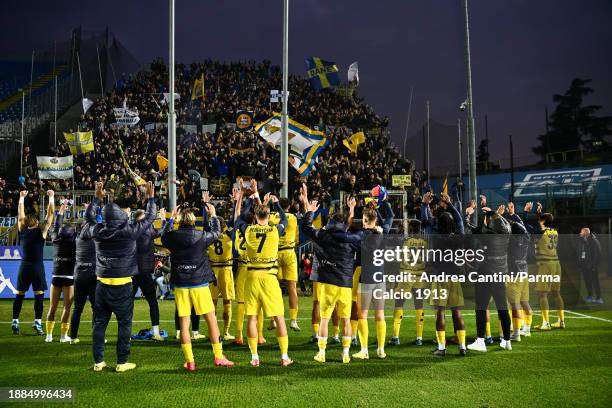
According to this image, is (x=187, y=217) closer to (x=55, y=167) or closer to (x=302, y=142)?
(x=302, y=142)

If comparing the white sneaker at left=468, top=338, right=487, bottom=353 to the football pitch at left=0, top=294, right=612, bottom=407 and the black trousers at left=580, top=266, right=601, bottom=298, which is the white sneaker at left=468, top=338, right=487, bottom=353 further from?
the black trousers at left=580, top=266, right=601, bottom=298

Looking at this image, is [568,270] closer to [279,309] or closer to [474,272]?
[474,272]

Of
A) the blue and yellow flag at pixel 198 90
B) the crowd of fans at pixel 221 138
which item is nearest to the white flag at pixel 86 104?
the crowd of fans at pixel 221 138

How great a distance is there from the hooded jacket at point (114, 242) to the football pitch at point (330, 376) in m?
1.48

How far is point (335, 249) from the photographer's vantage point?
872 cm

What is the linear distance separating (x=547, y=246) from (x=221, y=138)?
18615 mm

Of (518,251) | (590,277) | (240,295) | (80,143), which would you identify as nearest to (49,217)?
(240,295)

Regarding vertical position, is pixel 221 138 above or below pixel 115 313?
above

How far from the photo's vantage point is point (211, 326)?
8.17m

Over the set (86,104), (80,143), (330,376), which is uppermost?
(86,104)

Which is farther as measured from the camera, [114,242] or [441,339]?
[441,339]

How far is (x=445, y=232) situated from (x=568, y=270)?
1015 cm

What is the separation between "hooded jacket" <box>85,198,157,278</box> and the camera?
7.96 m

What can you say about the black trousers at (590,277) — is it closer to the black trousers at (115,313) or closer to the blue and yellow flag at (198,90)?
the black trousers at (115,313)
